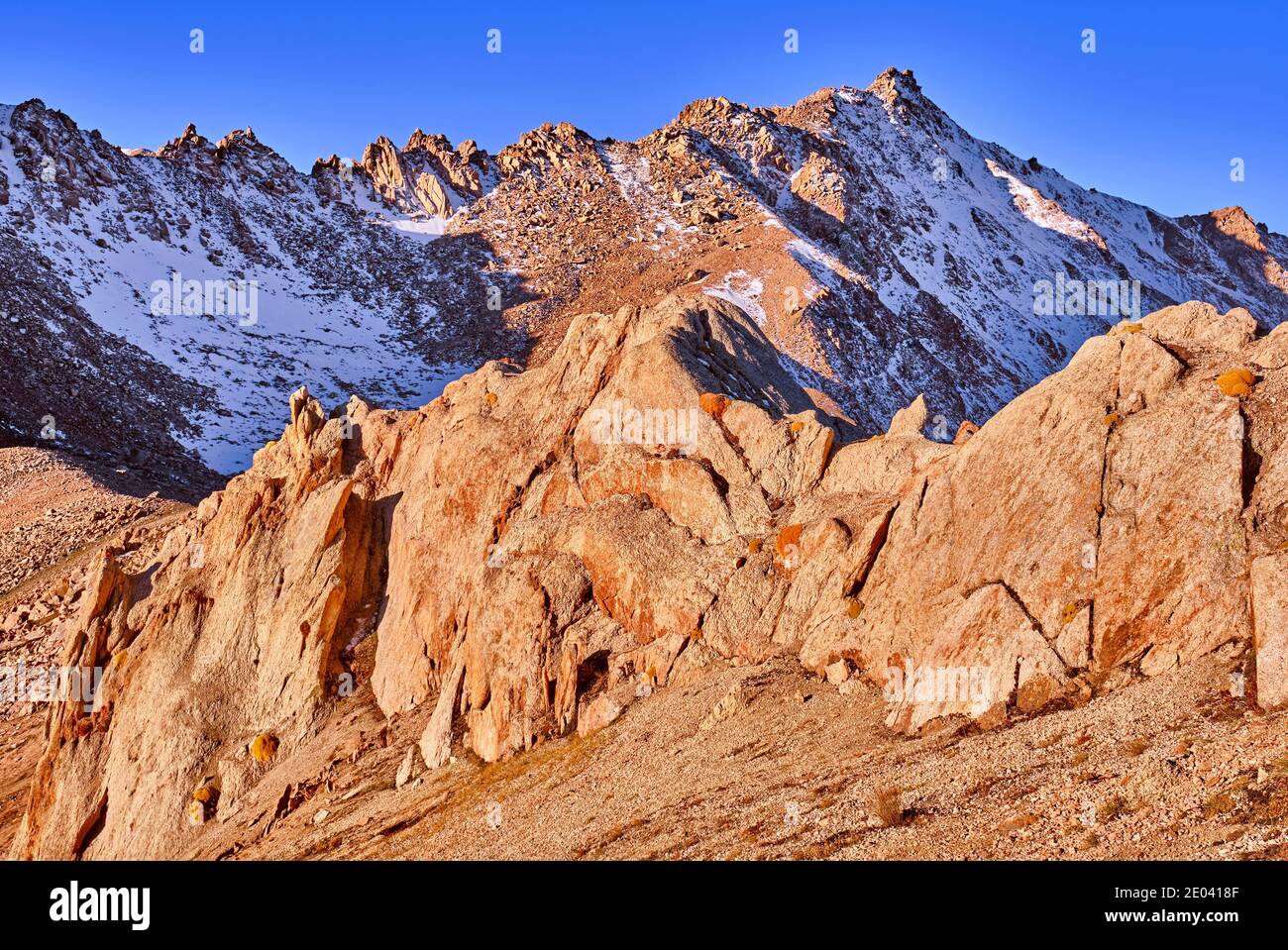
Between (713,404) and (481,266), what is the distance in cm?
12698

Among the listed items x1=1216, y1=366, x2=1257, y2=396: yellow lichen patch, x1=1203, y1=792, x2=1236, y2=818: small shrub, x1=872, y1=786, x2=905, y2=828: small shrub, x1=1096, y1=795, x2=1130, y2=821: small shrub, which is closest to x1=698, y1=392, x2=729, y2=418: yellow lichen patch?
x1=1216, y1=366, x2=1257, y2=396: yellow lichen patch

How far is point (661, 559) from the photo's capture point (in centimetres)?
2995

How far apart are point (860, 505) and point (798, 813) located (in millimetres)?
11035

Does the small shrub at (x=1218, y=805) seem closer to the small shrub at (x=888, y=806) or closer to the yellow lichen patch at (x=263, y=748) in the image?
the small shrub at (x=888, y=806)

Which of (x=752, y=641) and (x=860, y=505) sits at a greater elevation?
(x=860, y=505)

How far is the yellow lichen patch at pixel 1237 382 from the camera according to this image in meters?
22.3

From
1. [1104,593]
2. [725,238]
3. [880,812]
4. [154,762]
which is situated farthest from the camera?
→ [725,238]

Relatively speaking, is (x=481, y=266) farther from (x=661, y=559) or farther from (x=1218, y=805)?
(x=1218, y=805)

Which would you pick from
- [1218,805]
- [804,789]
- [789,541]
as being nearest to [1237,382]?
[1218,805]

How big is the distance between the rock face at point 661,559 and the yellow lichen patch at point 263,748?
21 cm

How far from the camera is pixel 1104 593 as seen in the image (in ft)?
69.6
